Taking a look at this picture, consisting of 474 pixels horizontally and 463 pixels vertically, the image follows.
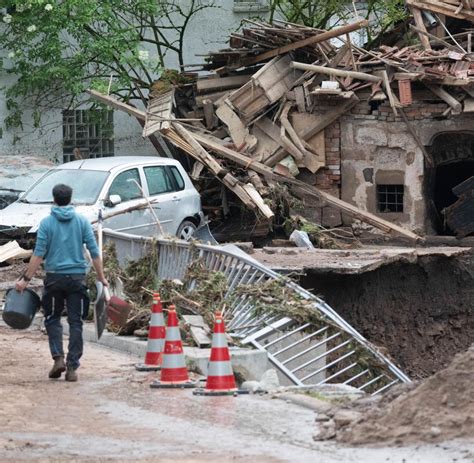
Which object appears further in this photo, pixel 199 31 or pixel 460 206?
pixel 199 31

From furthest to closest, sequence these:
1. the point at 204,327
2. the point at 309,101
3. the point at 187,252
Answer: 1. the point at 309,101
2. the point at 187,252
3. the point at 204,327

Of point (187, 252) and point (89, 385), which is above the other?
point (187, 252)

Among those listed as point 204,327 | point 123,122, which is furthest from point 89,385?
point 123,122

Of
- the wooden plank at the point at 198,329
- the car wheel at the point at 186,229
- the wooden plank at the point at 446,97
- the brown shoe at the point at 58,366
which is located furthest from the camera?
the wooden plank at the point at 446,97

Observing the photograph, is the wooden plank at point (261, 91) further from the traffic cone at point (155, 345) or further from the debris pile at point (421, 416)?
the debris pile at point (421, 416)

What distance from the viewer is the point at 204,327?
1292 centimetres

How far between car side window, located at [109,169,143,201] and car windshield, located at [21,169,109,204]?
0.67 ft

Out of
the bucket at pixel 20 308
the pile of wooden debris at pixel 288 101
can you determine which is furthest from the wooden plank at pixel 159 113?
the bucket at pixel 20 308

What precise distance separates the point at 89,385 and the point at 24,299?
3.20 feet

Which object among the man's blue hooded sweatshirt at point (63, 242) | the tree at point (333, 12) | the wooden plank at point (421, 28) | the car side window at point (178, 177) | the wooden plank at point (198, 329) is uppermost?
the tree at point (333, 12)

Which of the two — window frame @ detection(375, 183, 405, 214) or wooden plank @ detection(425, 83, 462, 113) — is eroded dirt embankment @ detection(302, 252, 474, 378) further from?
window frame @ detection(375, 183, 405, 214)

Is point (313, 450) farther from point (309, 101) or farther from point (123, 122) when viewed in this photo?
point (123, 122)

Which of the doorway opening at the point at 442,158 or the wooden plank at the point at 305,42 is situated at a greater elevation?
the wooden plank at the point at 305,42

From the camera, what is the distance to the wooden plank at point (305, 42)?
2370 centimetres
